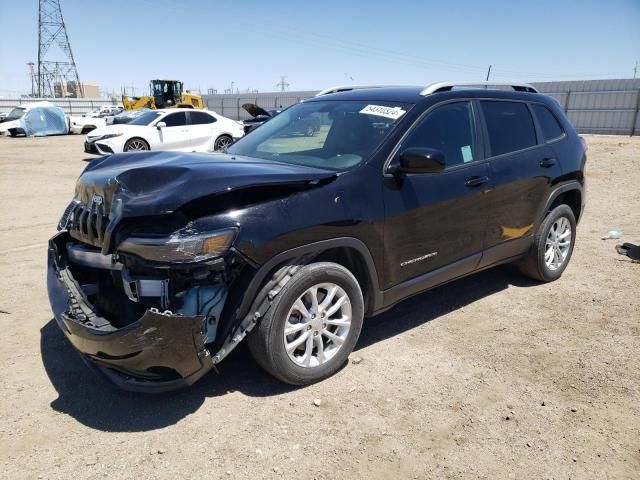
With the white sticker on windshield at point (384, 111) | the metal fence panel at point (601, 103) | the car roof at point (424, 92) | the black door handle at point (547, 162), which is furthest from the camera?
the metal fence panel at point (601, 103)

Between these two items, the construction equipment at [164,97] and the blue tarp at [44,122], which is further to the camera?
the construction equipment at [164,97]

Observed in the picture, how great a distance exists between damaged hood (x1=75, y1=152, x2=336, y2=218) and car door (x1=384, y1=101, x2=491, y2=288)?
0.62m

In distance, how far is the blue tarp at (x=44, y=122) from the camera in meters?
27.3

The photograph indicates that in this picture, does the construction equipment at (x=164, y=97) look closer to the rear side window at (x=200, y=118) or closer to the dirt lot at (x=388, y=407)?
the rear side window at (x=200, y=118)

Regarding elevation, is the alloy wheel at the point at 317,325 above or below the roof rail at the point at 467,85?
below

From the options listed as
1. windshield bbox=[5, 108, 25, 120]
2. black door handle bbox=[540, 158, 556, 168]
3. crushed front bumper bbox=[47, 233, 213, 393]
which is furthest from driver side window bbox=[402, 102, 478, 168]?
windshield bbox=[5, 108, 25, 120]

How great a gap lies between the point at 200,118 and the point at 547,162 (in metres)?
12.8

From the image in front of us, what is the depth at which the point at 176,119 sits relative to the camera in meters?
15.3

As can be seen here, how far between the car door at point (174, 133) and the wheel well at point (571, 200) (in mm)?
11783

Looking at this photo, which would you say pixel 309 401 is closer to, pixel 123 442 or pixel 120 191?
pixel 123 442

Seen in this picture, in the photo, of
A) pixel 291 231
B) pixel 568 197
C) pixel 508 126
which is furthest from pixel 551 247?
pixel 291 231

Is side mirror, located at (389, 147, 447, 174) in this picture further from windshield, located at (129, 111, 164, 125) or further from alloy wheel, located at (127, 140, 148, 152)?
windshield, located at (129, 111, 164, 125)

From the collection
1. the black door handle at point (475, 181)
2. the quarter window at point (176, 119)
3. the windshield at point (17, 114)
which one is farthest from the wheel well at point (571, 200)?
the windshield at point (17, 114)

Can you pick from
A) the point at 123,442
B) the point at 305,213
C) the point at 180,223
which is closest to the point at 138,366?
the point at 123,442
